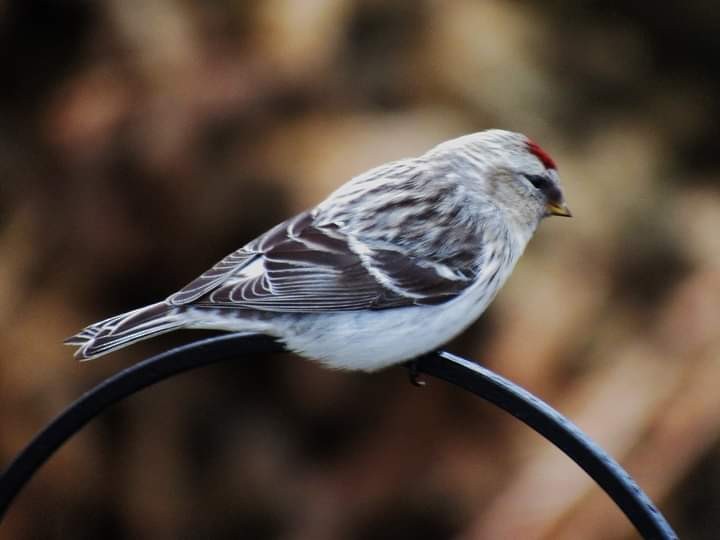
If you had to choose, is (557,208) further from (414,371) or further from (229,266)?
(229,266)

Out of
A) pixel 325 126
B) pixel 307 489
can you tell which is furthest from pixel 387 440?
pixel 325 126

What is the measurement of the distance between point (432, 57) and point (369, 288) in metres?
1.49

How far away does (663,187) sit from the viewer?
3.10 meters

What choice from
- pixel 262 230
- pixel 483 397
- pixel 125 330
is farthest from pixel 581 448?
pixel 262 230

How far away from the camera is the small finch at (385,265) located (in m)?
1.58

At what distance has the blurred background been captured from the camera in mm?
2736

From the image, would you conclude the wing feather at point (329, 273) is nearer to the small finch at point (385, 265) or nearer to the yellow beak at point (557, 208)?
the small finch at point (385, 265)

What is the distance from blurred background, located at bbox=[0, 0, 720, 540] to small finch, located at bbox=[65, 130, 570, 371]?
3.12 ft

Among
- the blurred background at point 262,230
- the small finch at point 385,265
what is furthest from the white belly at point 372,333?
the blurred background at point 262,230

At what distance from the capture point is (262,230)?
9.26ft

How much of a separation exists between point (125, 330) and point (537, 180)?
2.42 ft

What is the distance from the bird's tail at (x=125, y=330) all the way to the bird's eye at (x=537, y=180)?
0.65m

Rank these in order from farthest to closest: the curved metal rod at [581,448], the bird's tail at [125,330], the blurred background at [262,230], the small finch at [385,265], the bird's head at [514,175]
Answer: the blurred background at [262,230]
the bird's head at [514,175]
the small finch at [385,265]
the bird's tail at [125,330]
the curved metal rod at [581,448]

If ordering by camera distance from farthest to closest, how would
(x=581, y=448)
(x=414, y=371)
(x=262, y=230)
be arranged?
1. (x=262, y=230)
2. (x=414, y=371)
3. (x=581, y=448)
